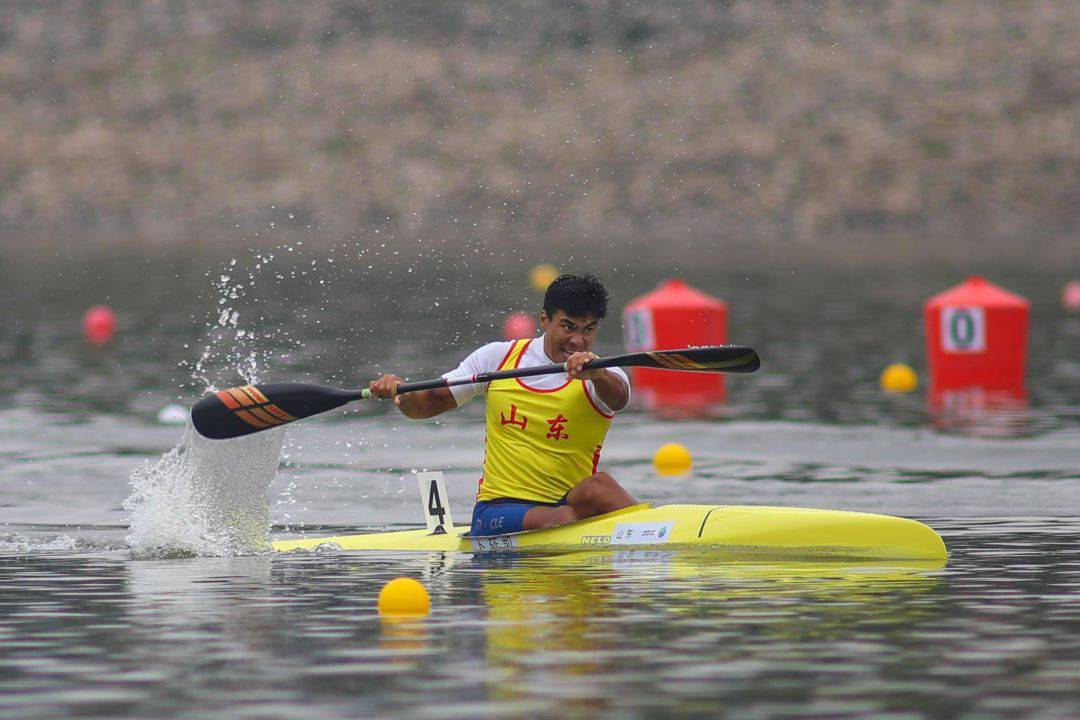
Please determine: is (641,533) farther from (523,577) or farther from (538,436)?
(523,577)

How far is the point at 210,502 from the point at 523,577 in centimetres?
305

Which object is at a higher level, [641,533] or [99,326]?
[99,326]

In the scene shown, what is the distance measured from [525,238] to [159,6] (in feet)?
68.9

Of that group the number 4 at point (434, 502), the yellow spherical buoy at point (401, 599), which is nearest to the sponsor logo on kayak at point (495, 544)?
the number 4 at point (434, 502)

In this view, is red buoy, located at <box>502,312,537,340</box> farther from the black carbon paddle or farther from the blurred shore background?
the blurred shore background

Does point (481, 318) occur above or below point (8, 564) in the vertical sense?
above

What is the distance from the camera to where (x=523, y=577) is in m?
12.9

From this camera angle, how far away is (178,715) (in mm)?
8805

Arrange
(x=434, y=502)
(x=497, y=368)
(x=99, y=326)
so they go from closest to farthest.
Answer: (x=497, y=368) → (x=434, y=502) → (x=99, y=326)

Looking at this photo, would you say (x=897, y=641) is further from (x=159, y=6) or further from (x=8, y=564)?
(x=159, y=6)

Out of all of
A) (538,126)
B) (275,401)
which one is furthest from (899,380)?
(538,126)

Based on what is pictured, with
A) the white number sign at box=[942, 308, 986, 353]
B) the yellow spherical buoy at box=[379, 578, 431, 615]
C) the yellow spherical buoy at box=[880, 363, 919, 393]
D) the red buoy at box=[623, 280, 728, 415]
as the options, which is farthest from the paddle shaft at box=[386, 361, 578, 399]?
the red buoy at box=[623, 280, 728, 415]

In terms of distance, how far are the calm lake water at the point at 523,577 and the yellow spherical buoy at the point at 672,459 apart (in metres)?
0.32

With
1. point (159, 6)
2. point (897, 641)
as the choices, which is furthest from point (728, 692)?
point (159, 6)
